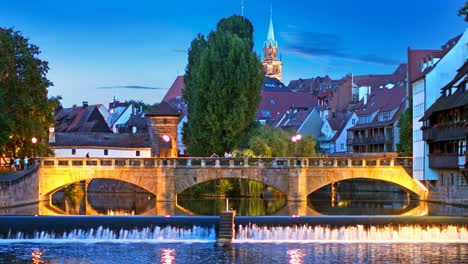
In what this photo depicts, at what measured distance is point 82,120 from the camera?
126312 millimetres

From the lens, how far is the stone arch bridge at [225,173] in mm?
76312

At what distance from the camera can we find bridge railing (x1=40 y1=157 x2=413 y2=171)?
251 ft

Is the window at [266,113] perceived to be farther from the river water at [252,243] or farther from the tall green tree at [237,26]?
the river water at [252,243]

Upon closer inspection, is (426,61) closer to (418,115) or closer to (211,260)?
(418,115)

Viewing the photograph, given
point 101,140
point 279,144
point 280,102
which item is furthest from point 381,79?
point 279,144

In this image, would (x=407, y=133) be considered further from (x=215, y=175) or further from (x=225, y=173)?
(x=215, y=175)

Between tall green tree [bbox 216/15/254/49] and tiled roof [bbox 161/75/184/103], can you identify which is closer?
tall green tree [bbox 216/15/254/49]

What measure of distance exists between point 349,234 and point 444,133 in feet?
68.3

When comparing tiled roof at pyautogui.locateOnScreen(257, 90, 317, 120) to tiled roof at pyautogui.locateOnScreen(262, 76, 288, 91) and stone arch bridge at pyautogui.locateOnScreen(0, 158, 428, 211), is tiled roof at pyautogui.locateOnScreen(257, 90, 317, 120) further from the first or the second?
stone arch bridge at pyautogui.locateOnScreen(0, 158, 428, 211)

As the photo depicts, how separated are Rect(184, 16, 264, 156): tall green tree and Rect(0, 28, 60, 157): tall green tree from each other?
16.0m

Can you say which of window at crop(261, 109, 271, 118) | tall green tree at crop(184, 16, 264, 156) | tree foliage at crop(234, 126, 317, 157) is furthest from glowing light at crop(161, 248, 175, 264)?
window at crop(261, 109, 271, 118)

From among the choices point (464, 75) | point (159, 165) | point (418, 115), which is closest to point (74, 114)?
point (159, 165)

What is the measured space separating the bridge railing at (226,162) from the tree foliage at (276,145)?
6.58m

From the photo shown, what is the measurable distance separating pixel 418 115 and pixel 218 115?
19.0m
